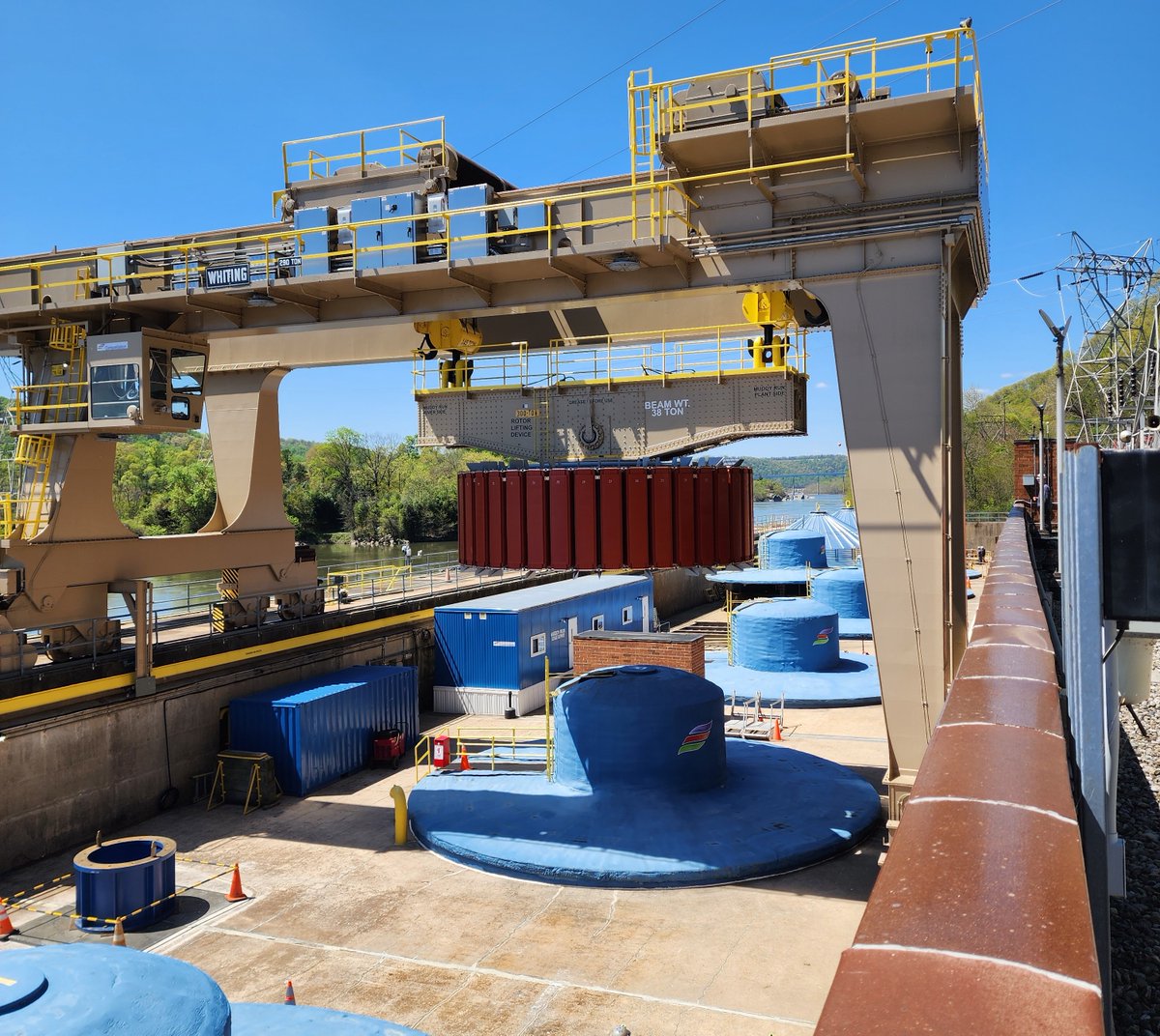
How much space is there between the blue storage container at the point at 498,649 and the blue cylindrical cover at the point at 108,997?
58.5ft

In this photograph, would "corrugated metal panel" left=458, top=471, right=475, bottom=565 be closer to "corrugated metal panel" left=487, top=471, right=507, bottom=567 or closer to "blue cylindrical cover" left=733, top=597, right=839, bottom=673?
"corrugated metal panel" left=487, top=471, right=507, bottom=567

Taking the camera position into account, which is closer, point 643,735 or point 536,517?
point 536,517

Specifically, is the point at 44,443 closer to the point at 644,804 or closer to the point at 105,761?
the point at 105,761

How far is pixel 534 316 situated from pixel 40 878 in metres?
13.6

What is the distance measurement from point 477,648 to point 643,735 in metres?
10.6

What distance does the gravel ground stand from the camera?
7.81 meters

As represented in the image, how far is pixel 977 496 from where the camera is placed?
94.8 metres

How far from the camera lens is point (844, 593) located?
36.7m

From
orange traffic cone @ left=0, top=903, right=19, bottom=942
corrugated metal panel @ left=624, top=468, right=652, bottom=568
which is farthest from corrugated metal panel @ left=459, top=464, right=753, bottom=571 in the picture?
orange traffic cone @ left=0, top=903, right=19, bottom=942

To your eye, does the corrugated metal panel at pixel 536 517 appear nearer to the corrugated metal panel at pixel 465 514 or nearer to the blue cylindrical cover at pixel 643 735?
the corrugated metal panel at pixel 465 514

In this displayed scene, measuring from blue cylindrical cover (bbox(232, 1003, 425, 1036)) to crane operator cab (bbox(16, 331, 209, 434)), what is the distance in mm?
11402

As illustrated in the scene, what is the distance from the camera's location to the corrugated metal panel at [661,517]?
14578 mm

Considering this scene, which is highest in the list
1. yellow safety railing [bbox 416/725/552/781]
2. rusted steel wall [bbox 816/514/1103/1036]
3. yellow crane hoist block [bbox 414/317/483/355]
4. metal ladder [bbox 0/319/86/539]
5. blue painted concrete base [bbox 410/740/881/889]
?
yellow crane hoist block [bbox 414/317/483/355]

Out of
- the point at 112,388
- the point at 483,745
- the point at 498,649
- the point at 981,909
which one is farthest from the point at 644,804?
the point at 981,909
